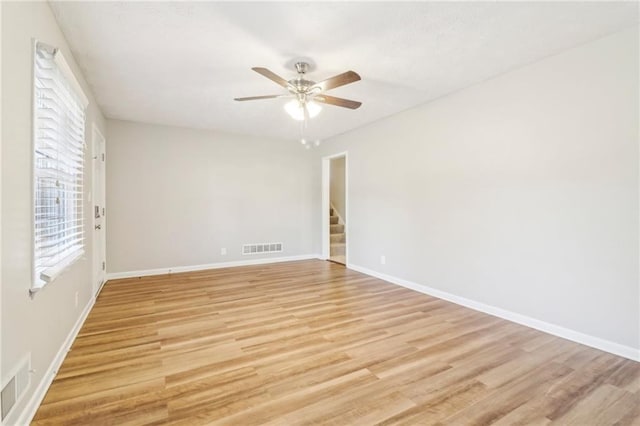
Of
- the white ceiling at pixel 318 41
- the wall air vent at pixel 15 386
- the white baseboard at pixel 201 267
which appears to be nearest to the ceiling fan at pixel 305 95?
the white ceiling at pixel 318 41

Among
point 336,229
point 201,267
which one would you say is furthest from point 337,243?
point 201,267

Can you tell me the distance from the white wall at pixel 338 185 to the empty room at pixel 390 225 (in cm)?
337

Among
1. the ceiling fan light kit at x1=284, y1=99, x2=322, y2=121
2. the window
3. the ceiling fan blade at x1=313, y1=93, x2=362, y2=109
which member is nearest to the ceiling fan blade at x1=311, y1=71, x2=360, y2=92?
the ceiling fan blade at x1=313, y1=93, x2=362, y2=109

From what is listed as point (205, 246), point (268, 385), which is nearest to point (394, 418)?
point (268, 385)

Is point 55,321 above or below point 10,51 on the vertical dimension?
below

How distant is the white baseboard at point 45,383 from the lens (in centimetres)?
150

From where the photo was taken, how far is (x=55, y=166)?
2029 millimetres

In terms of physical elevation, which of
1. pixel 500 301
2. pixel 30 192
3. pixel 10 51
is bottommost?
pixel 500 301

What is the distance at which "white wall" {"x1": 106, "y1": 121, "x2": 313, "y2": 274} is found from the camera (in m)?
4.59

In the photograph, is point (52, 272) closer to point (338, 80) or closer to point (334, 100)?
point (338, 80)

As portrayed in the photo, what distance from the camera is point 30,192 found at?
1626 mm

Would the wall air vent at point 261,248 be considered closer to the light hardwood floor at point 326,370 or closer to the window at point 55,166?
the light hardwood floor at point 326,370

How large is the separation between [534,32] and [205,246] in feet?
16.7

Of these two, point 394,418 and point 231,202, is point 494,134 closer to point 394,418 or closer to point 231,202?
point 394,418
